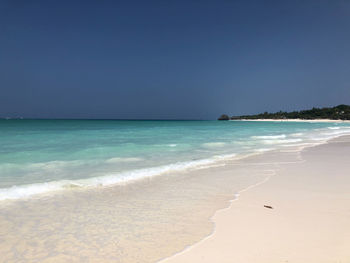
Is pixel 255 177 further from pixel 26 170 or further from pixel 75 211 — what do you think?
pixel 26 170

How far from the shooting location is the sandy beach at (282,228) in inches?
101

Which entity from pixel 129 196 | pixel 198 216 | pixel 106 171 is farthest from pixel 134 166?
pixel 198 216

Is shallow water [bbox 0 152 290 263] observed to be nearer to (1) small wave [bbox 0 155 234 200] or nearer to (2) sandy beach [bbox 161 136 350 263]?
(2) sandy beach [bbox 161 136 350 263]

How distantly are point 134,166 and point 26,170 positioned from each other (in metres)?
3.72

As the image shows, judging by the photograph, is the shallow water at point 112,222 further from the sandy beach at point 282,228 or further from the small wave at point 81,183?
the small wave at point 81,183

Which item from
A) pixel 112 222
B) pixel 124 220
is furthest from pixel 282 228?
pixel 112 222

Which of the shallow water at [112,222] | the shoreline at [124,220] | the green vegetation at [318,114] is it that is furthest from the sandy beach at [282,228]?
the green vegetation at [318,114]

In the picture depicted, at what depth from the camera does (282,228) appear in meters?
3.25

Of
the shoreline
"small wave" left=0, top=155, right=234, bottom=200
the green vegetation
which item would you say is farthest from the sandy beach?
the green vegetation

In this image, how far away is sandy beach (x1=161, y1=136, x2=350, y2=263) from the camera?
2.57 m

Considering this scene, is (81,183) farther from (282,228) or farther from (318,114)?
(318,114)

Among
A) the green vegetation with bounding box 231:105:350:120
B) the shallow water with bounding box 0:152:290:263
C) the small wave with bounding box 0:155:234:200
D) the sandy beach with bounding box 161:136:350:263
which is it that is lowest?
the small wave with bounding box 0:155:234:200

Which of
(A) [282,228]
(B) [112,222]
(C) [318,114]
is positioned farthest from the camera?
(C) [318,114]

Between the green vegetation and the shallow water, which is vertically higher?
the green vegetation
